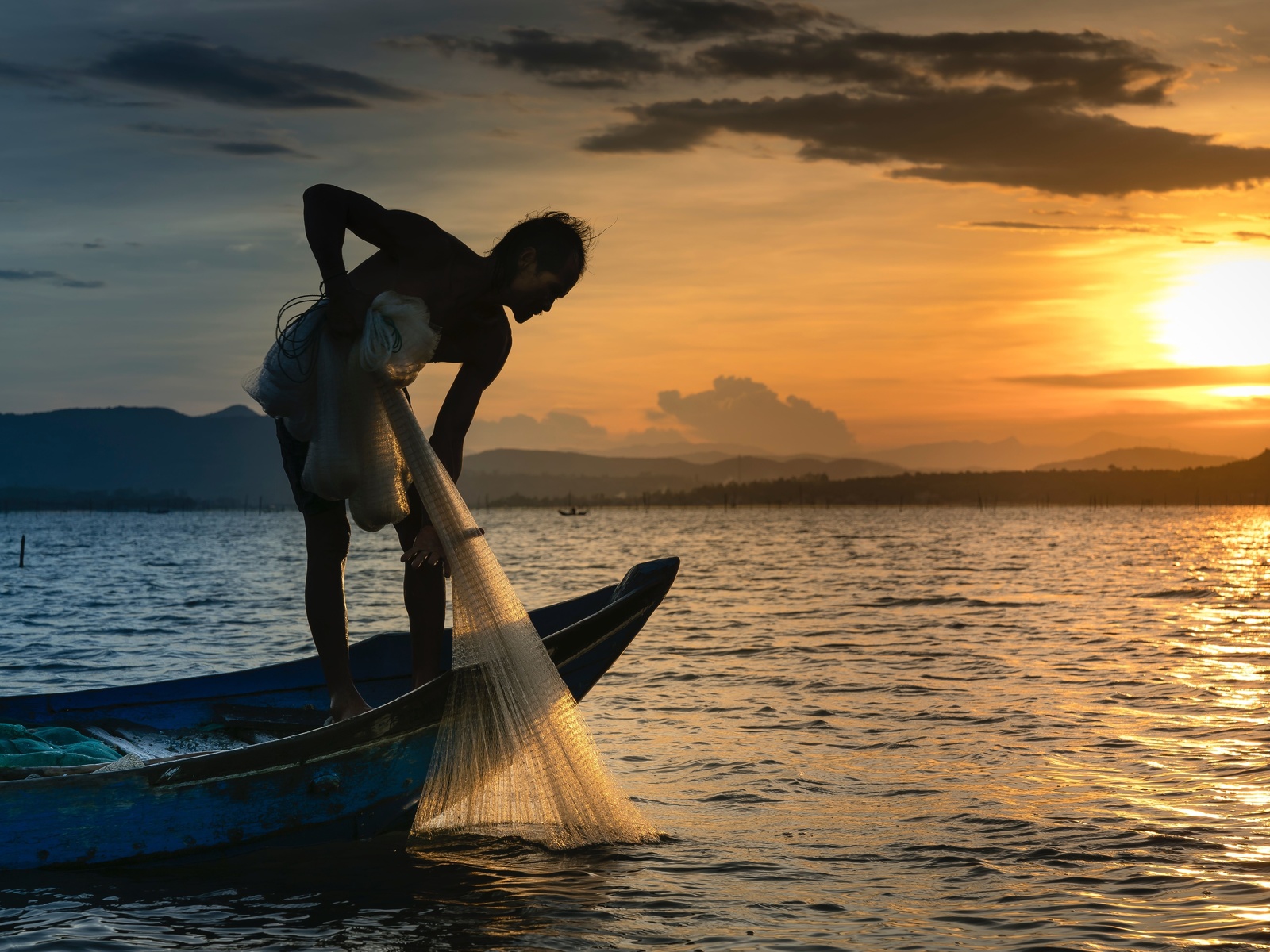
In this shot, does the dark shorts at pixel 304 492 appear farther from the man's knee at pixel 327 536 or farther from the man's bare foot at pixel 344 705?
the man's bare foot at pixel 344 705

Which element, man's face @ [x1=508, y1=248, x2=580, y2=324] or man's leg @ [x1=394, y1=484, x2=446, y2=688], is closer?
man's face @ [x1=508, y1=248, x2=580, y2=324]

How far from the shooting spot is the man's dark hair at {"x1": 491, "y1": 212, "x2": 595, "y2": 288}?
19.0 ft

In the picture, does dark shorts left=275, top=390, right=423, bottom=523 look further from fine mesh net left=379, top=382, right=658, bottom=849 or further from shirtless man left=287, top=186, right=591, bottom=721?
fine mesh net left=379, top=382, right=658, bottom=849

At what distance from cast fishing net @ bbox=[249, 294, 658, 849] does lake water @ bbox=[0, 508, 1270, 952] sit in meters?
0.68

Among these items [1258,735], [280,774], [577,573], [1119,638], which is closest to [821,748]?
[1258,735]

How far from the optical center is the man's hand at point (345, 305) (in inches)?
226

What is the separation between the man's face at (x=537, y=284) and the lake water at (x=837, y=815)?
3071 mm

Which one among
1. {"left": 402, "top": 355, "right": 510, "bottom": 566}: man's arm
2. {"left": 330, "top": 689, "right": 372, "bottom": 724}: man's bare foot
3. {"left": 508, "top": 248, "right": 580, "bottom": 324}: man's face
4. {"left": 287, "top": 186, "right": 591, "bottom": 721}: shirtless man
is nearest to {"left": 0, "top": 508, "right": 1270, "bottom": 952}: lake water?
{"left": 330, "top": 689, "right": 372, "bottom": 724}: man's bare foot

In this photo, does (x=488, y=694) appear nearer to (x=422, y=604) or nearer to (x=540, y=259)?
(x=422, y=604)

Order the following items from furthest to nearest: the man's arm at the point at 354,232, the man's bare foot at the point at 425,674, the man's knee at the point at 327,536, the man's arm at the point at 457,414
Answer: the man's bare foot at the point at 425,674, the man's knee at the point at 327,536, the man's arm at the point at 457,414, the man's arm at the point at 354,232

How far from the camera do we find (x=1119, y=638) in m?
20.0

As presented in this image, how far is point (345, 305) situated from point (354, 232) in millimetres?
389

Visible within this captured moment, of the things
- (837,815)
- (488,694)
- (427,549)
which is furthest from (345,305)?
(837,815)

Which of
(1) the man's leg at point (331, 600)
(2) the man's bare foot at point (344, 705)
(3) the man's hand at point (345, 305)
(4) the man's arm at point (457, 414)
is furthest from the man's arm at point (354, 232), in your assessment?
(2) the man's bare foot at point (344, 705)
